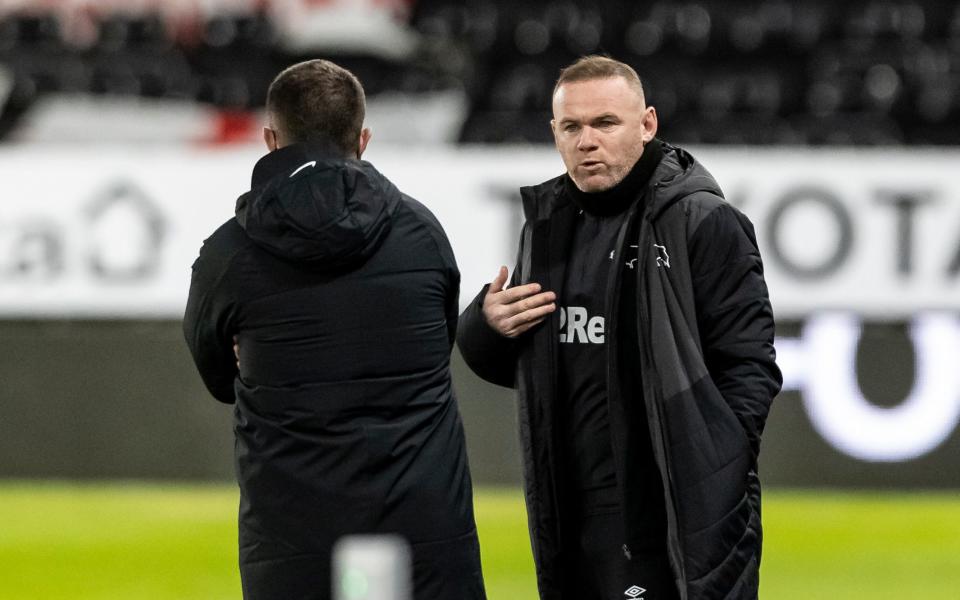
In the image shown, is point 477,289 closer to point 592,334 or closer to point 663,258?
point 592,334

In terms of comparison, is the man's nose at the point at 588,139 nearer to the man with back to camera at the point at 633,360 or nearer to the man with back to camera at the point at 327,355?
the man with back to camera at the point at 633,360

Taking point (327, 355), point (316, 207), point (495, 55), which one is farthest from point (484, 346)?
point (495, 55)

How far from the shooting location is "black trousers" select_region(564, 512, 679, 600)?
3.30 m

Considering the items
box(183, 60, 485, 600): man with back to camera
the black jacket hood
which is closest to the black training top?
box(183, 60, 485, 600): man with back to camera

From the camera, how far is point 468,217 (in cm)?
888

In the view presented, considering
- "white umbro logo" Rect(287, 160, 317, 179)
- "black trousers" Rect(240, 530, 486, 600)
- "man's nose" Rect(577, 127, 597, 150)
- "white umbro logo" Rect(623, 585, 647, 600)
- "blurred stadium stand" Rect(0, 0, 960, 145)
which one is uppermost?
"blurred stadium stand" Rect(0, 0, 960, 145)

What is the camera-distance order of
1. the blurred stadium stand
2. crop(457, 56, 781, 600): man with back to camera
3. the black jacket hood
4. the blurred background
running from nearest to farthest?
the black jacket hood
crop(457, 56, 781, 600): man with back to camera
the blurred background
the blurred stadium stand

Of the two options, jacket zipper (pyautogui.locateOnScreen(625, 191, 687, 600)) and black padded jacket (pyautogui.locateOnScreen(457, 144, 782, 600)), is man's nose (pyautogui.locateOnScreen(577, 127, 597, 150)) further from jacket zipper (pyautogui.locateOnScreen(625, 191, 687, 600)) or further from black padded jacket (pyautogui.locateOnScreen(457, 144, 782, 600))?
jacket zipper (pyautogui.locateOnScreen(625, 191, 687, 600))

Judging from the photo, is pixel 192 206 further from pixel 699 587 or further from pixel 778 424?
pixel 699 587

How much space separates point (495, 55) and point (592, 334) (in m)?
7.65

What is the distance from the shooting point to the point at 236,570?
6.89m

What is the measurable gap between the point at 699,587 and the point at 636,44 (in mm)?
8027

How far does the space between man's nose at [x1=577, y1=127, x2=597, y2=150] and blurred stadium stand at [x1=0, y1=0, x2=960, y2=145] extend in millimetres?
6776

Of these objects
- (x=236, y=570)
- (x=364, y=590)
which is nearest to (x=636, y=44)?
(x=236, y=570)
